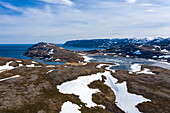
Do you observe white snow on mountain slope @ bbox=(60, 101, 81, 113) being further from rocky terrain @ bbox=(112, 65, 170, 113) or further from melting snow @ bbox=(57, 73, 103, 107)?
rocky terrain @ bbox=(112, 65, 170, 113)

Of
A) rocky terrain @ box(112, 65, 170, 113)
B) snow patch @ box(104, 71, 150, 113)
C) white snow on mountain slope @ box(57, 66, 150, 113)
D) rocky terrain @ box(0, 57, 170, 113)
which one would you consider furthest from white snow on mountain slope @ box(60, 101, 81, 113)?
rocky terrain @ box(112, 65, 170, 113)

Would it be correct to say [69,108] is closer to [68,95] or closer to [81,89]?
[68,95]

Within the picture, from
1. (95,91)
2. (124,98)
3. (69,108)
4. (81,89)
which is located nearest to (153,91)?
(124,98)

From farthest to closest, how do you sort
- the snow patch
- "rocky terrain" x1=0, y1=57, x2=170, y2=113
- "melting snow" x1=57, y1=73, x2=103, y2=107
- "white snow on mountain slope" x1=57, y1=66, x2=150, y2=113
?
1. "melting snow" x1=57, y1=73, x2=103, y2=107
2. "white snow on mountain slope" x1=57, y1=66, x2=150, y2=113
3. the snow patch
4. "rocky terrain" x1=0, y1=57, x2=170, y2=113

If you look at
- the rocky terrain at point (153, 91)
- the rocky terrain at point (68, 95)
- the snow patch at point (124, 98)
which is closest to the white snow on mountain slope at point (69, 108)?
the rocky terrain at point (68, 95)

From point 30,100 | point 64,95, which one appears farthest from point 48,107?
point 64,95
